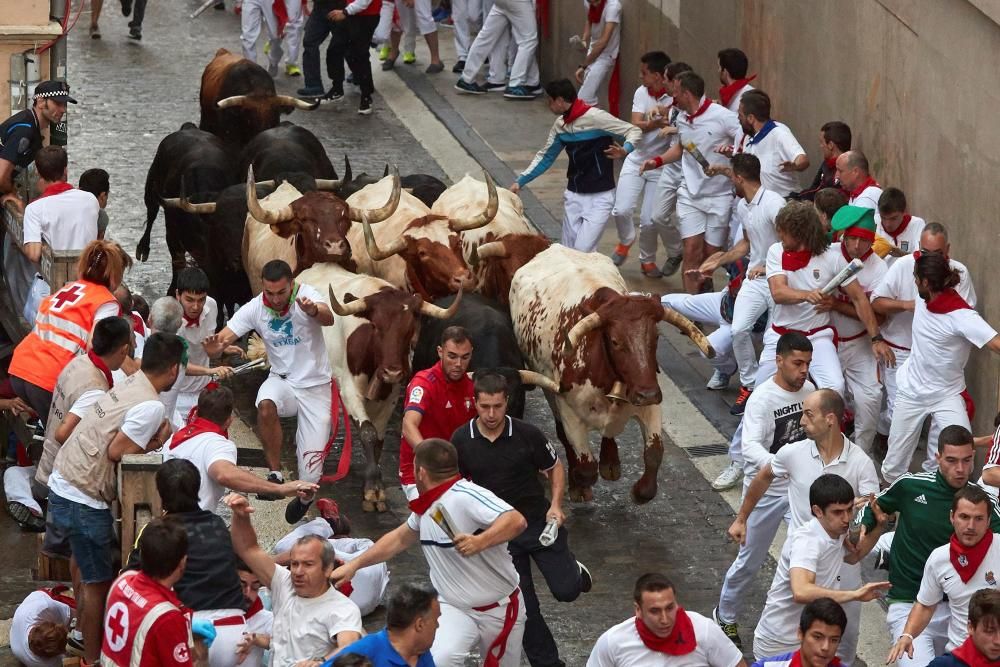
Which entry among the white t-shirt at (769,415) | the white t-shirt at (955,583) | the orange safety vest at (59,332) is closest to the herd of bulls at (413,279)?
the white t-shirt at (769,415)

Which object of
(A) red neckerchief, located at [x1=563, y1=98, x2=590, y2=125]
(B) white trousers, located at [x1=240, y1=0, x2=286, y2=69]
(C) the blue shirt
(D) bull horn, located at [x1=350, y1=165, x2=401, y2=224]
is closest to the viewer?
(C) the blue shirt

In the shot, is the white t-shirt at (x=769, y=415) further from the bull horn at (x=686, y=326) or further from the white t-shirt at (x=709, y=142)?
the white t-shirt at (x=709, y=142)

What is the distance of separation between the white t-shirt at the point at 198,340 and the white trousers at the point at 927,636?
5.16 m

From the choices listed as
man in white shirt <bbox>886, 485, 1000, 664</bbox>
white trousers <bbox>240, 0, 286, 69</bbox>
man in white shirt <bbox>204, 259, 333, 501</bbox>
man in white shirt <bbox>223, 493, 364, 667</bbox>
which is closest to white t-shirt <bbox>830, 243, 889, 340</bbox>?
man in white shirt <bbox>204, 259, 333, 501</bbox>

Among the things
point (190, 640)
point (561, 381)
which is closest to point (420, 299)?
point (561, 381)

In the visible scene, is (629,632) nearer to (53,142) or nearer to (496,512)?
(496,512)

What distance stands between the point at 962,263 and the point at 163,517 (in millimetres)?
6345

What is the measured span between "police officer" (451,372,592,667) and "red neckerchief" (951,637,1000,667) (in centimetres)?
233

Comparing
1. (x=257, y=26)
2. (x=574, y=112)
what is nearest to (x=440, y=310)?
(x=574, y=112)

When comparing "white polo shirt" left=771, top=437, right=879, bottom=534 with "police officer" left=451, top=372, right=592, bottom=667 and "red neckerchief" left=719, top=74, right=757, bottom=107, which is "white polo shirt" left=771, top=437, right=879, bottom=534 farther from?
"red neckerchief" left=719, top=74, right=757, bottom=107

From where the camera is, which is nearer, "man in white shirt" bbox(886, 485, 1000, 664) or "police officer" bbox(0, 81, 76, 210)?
"man in white shirt" bbox(886, 485, 1000, 664)

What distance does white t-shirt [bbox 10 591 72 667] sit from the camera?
9.75 metres

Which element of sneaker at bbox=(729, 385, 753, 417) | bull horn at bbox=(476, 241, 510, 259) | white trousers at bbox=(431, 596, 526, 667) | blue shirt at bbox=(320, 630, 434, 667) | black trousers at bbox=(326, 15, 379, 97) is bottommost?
black trousers at bbox=(326, 15, 379, 97)

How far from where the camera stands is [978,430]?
12.4m
